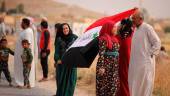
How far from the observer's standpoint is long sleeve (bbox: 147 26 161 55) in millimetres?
12227

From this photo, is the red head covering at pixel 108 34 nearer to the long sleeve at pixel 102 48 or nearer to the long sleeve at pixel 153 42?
the long sleeve at pixel 102 48

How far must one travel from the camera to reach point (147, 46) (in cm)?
1243

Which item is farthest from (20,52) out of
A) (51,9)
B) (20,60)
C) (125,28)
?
(51,9)

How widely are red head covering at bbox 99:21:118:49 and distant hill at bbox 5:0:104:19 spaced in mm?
67216

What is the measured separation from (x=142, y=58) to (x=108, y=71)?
135 cm

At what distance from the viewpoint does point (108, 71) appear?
1125 cm

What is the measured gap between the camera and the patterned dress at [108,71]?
11094 mm

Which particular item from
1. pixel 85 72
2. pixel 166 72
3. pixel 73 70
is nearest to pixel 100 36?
pixel 73 70

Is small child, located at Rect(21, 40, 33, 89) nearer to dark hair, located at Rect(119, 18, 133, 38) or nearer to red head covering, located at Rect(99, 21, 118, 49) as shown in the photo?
dark hair, located at Rect(119, 18, 133, 38)

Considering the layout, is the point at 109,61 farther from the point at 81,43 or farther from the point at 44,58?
the point at 44,58

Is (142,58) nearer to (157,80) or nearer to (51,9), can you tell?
(157,80)

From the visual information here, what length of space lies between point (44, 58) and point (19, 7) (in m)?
64.9

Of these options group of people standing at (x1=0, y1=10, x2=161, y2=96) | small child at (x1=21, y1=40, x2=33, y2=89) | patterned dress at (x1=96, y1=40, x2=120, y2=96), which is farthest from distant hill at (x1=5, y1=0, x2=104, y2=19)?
patterned dress at (x1=96, y1=40, x2=120, y2=96)

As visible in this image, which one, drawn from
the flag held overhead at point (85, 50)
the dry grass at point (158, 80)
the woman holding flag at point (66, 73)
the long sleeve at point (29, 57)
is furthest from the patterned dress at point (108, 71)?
the long sleeve at point (29, 57)
